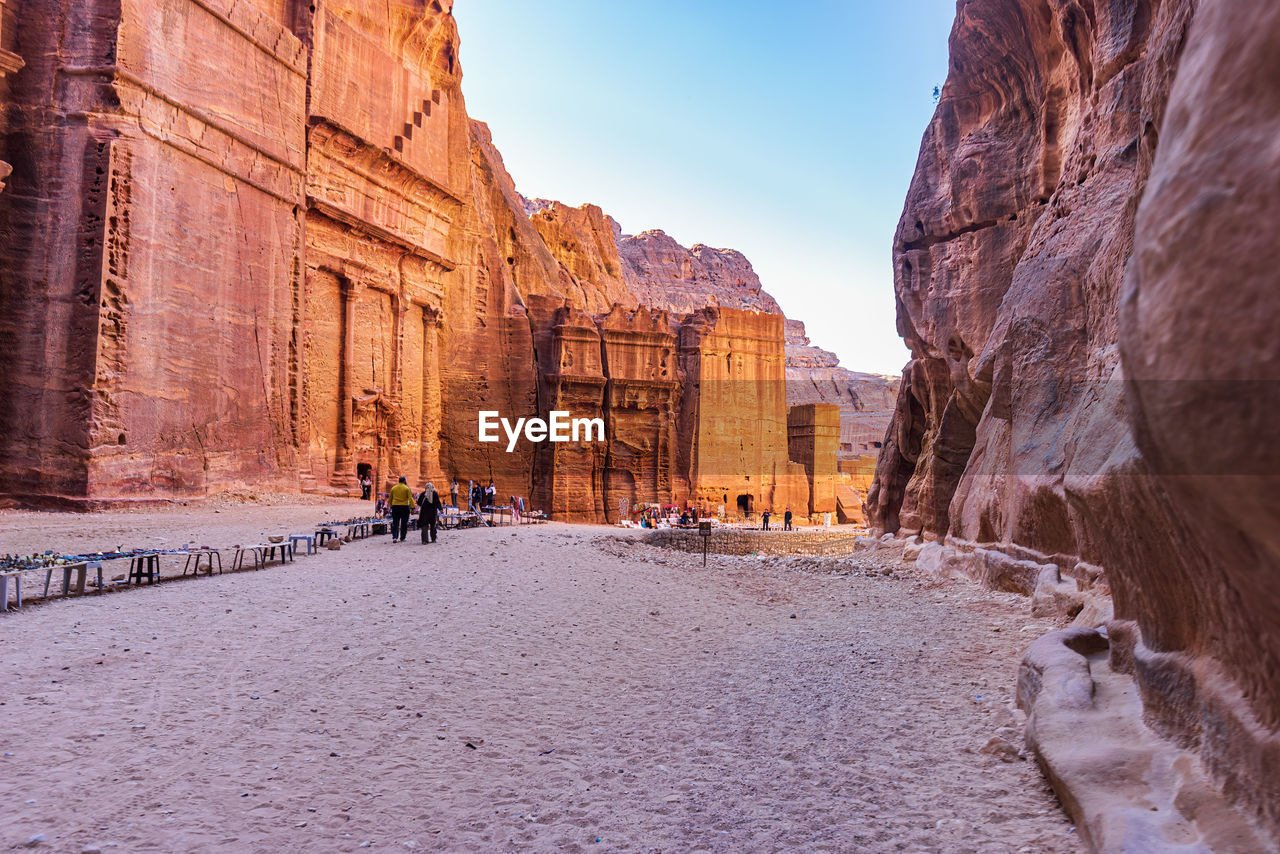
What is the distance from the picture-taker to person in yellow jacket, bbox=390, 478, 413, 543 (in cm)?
1410

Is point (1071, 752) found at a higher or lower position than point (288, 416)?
lower

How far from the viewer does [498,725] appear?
457cm

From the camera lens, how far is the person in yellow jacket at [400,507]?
14.1 meters

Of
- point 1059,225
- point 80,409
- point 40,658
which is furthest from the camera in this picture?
point 80,409

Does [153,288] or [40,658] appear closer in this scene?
[40,658]

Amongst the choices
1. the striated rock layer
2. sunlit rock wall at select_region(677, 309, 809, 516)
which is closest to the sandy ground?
the striated rock layer

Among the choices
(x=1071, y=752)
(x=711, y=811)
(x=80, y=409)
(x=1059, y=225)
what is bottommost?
(x=711, y=811)

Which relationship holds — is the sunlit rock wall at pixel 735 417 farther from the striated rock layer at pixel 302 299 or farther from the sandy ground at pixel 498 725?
the sandy ground at pixel 498 725

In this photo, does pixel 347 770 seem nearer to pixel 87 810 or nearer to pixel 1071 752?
pixel 87 810

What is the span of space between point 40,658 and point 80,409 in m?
13.0

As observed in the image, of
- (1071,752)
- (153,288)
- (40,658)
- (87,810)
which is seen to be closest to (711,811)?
(1071,752)

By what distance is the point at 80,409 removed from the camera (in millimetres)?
15812

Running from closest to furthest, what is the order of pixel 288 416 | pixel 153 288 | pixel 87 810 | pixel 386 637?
pixel 87 810 → pixel 386 637 → pixel 153 288 → pixel 288 416

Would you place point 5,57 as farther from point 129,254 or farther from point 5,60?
point 129,254
